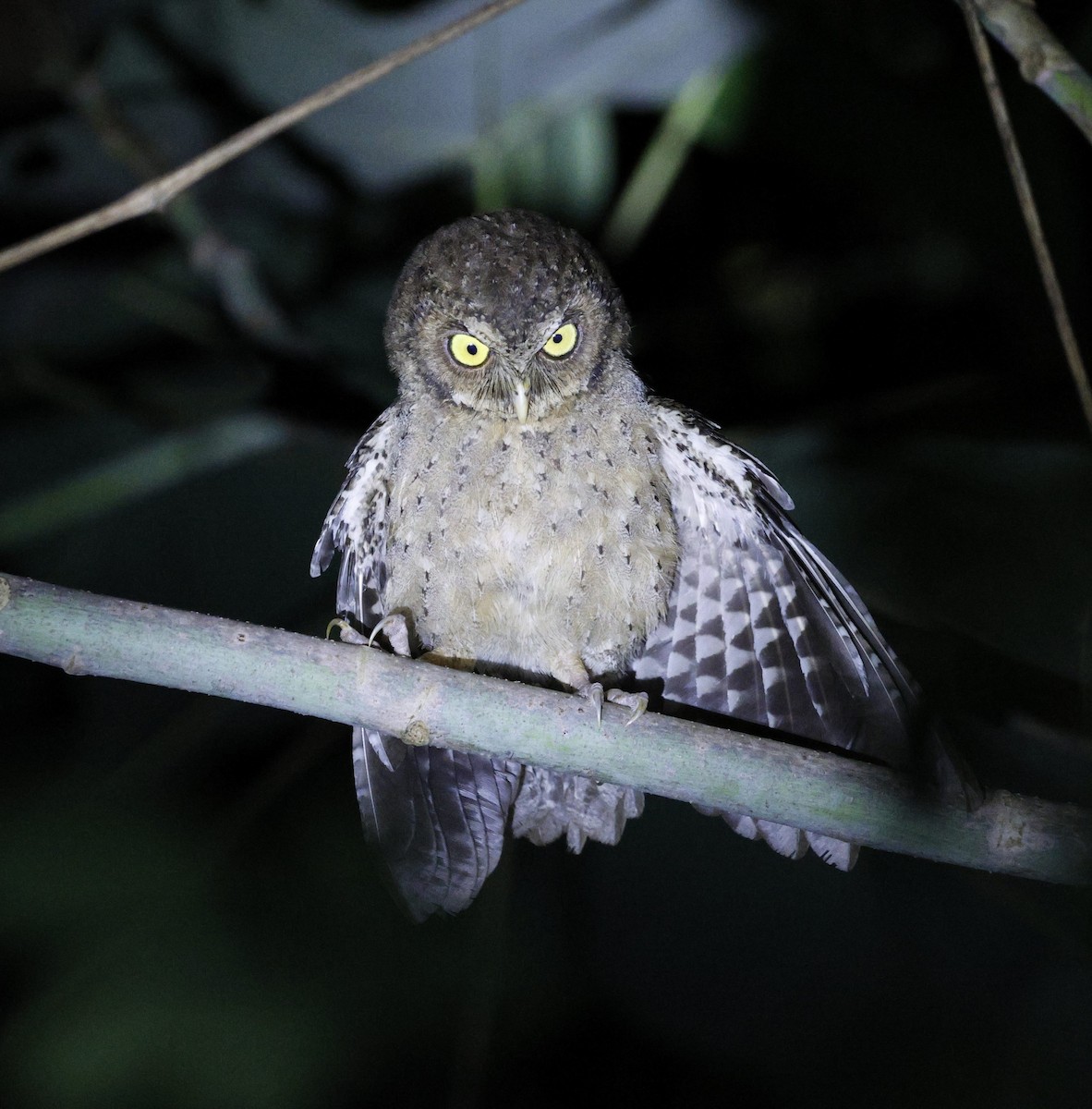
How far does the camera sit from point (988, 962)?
2984 mm

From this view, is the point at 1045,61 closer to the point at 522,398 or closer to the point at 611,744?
the point at 522,398

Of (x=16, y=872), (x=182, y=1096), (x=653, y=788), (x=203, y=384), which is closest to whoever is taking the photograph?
(x=653, y=788)

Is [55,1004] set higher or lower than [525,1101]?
higher

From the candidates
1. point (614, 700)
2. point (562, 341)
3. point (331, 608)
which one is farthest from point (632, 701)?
point (331, 608)

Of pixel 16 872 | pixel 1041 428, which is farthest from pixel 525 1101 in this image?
pixel 1041 428

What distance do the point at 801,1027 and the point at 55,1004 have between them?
2.20 meters

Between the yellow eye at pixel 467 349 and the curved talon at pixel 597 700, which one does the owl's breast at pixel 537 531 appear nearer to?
the yellow eye at pixel 467 349

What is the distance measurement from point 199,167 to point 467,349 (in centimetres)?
95

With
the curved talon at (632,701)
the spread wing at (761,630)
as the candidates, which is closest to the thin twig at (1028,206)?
the spread wing at (761,630)

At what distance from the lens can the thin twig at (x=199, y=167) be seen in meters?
1.43

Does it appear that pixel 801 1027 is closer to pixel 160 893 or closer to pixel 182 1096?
pixel 182 1096

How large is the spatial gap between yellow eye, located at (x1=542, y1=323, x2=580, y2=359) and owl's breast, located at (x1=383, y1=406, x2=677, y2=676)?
17 centimetres

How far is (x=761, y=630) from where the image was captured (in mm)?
2531

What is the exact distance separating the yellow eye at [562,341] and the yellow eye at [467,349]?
0.15 metres
